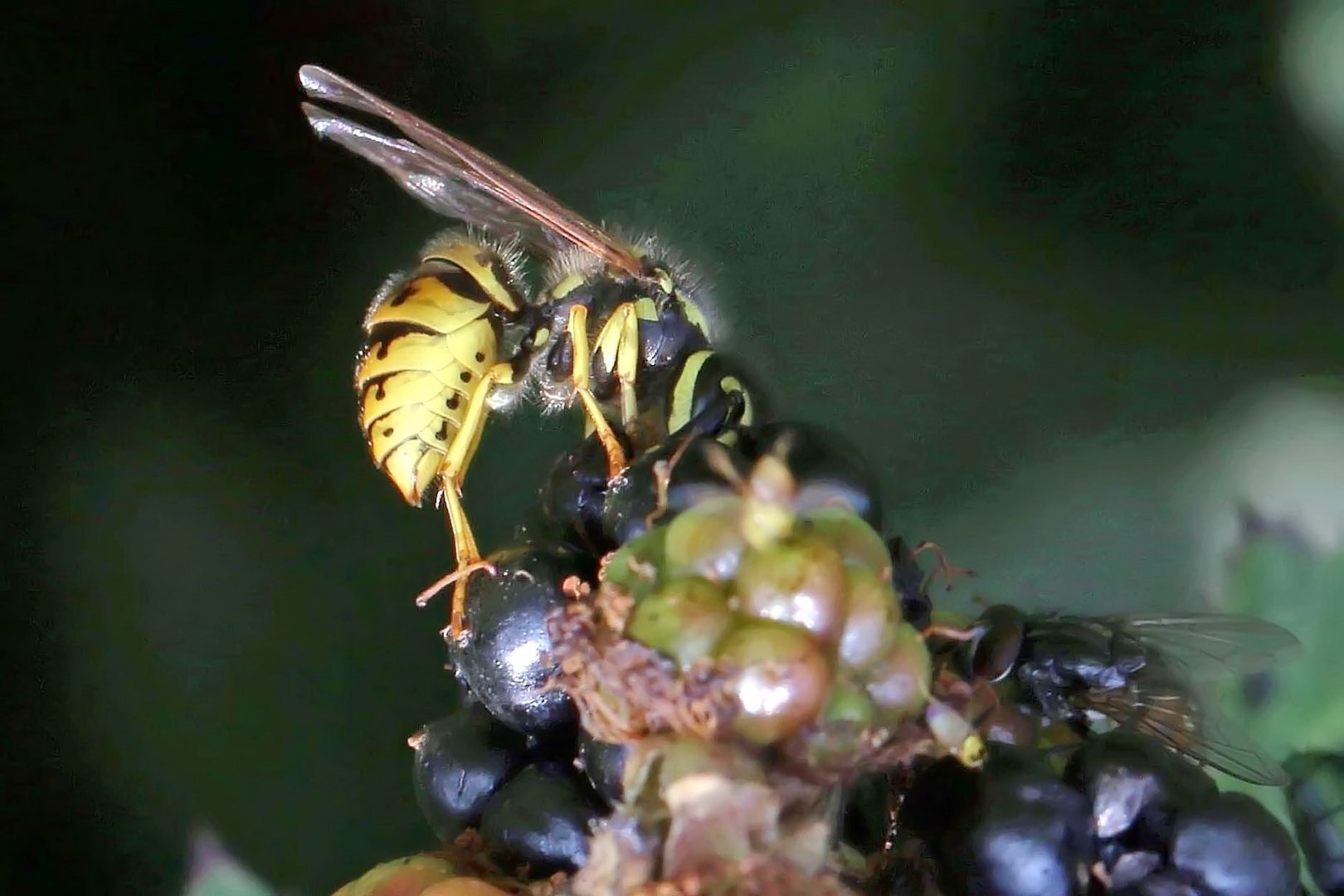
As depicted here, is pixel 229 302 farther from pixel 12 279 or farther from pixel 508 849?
pixel 508 849

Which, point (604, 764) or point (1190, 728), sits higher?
point (604, 764)

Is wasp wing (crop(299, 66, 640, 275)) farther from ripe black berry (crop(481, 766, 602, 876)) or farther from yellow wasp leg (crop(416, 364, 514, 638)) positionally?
ripe black berry (crop(481, 766, 602, 876))

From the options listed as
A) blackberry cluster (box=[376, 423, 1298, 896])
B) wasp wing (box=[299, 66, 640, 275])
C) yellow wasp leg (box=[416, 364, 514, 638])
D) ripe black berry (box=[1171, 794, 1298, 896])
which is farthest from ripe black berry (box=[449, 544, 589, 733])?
wasp wing (box=[299, 66, 640, 275])

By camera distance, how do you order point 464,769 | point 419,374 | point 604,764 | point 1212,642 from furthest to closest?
point 419,374 → point 1212,642 → point 464,769 → point 604,764

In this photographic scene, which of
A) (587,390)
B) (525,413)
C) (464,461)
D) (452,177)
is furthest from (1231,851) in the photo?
(525,413)

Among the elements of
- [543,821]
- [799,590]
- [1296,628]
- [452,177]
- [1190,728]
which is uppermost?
[452,177]

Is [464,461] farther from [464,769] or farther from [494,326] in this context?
[464,769]

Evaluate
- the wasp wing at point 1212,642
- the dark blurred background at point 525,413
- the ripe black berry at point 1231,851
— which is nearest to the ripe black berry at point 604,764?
the ripe black berry at point 1231,851

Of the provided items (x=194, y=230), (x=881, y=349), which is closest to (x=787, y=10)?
(x=881, y=349)
